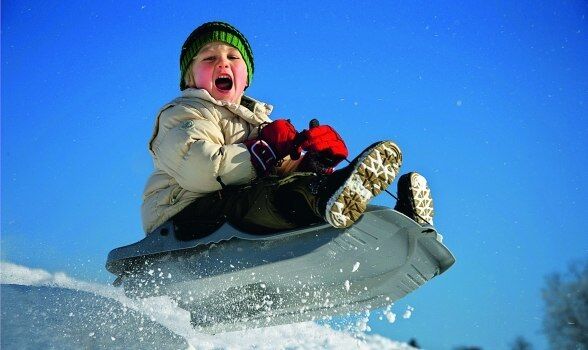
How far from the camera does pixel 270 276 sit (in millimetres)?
5219

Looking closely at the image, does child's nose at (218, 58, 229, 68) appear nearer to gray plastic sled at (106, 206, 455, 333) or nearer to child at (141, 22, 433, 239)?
child at (141, 22, 433, 239)

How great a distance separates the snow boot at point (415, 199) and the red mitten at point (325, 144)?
0.66 m

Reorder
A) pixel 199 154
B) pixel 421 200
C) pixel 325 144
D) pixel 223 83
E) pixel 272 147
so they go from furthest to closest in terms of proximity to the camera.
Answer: pixel 223 83, pixel 421 200, pixel 272 147, pixel 199 154, pixel 325 144

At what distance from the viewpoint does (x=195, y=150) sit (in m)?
4.84

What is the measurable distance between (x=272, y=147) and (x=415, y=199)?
3.98 feet

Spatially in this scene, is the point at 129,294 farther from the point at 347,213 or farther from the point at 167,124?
the point at 347,213

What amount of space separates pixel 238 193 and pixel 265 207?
28cm

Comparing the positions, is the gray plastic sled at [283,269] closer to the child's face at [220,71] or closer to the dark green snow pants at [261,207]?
the dark green snow pants at [261,207]

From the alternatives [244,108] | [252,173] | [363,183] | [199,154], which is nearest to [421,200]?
[363,183]

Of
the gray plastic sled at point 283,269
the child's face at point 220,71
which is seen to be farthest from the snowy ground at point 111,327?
the child's face at point 220,71

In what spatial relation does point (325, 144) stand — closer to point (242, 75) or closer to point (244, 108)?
point (244, 108)

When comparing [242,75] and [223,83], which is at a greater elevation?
[242,75]

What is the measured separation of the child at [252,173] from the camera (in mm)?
4469

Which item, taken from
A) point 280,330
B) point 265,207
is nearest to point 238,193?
point 265,207
